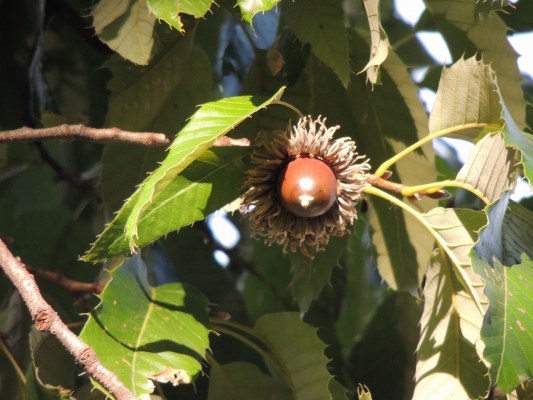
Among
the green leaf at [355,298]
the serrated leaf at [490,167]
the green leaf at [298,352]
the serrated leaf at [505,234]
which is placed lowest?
the green leaf at [355,298]

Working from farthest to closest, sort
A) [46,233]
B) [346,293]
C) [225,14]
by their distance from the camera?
[346,293] → [225,14] → [46,233]

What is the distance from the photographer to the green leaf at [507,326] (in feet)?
2.59

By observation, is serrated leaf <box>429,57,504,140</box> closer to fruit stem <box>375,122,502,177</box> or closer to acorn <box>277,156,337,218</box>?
fruit stem <box>375,122,502,177</box>

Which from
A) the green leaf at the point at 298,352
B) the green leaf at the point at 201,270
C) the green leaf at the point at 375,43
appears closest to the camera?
the green leaf at the point at 375,43

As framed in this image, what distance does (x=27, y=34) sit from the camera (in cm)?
129

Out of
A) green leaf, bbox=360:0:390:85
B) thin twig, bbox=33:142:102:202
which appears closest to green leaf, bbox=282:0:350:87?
green leaf, bbox=360:0:390:85

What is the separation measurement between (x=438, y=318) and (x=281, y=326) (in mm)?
301

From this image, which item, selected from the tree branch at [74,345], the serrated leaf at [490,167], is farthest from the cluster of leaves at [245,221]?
the tree branch at [74,345]

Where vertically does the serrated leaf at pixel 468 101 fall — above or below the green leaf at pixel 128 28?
below

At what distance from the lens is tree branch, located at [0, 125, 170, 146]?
938 millimetres

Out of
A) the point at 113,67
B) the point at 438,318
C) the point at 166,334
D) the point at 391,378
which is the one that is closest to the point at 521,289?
the point at 438,318

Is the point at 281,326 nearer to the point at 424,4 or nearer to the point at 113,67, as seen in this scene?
the point at 113,67

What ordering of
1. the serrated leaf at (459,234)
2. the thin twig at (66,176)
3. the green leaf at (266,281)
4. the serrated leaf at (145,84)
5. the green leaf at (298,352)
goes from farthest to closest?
the green leaf at (266,281), the thin twig at (66,176), the serrated leaf at (145,84), the green leaf at (298,352), the serrated leaf at (459,234)

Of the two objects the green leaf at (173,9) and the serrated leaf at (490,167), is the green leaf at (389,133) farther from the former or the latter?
the green leaf at (173,9)
